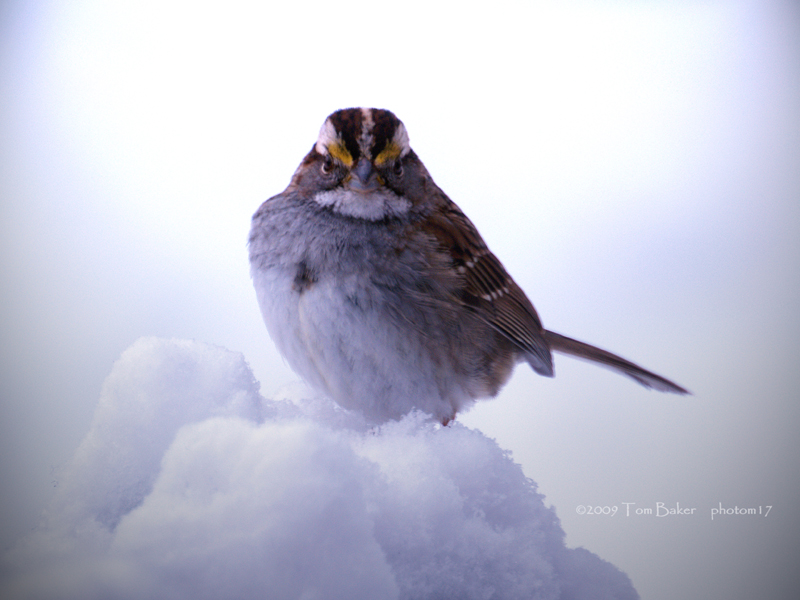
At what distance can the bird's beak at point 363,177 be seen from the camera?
1058 millimetres

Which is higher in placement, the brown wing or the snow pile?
the brown wing

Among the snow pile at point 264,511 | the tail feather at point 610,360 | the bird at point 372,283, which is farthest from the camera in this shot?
the tail feather at point 610,360

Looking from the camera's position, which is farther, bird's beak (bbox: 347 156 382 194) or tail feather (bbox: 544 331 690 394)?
tail feather (bbox: 544 331 690 394)

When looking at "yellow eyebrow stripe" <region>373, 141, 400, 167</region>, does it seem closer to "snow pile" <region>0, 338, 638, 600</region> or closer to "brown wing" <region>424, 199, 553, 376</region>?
"brown wing" <region>424, 199, 553, 376</region>

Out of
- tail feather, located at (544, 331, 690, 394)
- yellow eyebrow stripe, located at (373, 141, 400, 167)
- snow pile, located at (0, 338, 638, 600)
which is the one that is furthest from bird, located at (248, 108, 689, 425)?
tail feather, located at (544, 331, 690, 394)

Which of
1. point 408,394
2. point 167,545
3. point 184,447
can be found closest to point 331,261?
point 408,394

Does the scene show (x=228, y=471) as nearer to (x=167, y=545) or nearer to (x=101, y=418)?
(x=167, y=545)

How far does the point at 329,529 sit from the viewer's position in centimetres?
74

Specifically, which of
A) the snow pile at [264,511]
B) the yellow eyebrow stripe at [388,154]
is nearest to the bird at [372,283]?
the yellow eyebrow stripe at [388,154]

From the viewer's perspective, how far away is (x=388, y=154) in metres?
1.09

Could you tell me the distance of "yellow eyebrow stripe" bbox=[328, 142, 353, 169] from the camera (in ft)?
3.52

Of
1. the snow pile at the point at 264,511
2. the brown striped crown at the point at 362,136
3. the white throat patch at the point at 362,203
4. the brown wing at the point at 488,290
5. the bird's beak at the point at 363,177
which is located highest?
the brown striped crown at the point at 362,136

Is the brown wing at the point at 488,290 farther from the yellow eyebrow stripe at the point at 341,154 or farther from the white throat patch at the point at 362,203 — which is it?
the yellow eyebrow stripe at the point at 341,154

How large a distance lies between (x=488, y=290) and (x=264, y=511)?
2.49ft
